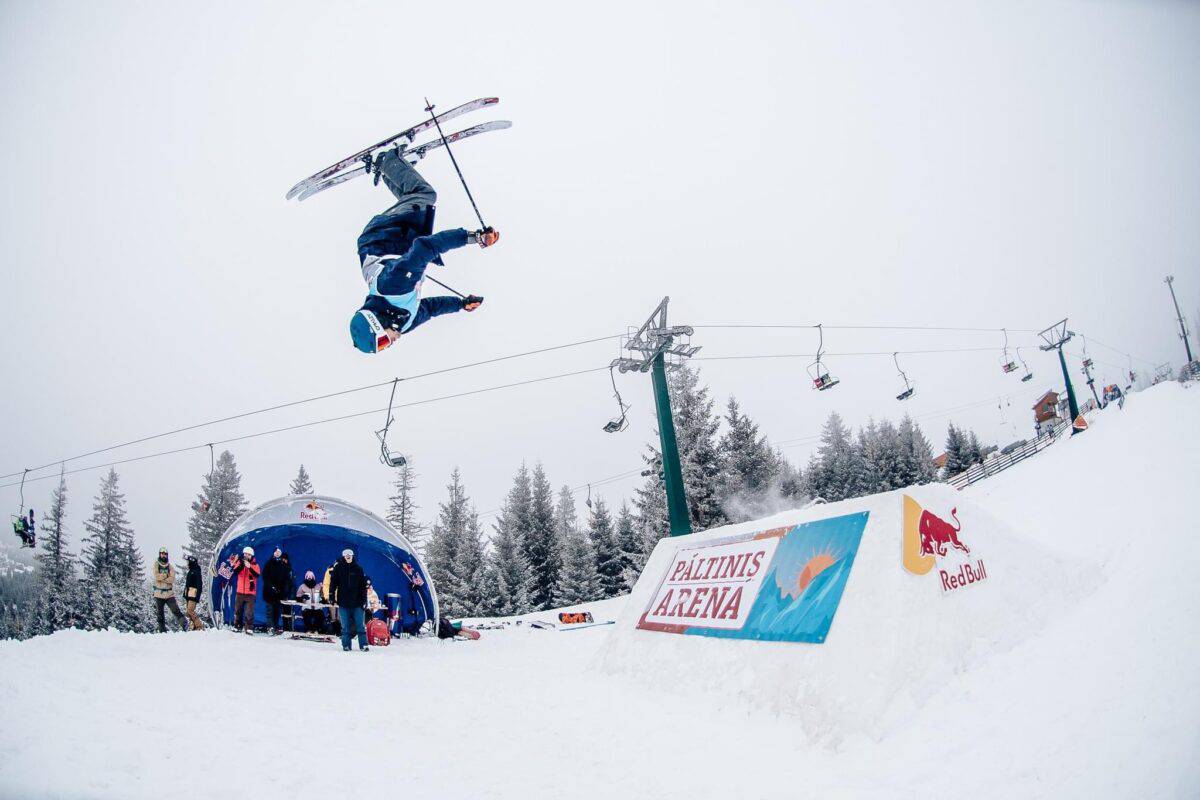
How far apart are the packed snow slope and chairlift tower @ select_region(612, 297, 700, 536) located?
698 cm

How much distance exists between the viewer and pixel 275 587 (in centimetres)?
1176

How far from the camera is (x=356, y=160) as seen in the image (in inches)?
220

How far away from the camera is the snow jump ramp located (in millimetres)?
4129

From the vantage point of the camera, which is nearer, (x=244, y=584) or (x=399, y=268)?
(x=399, y=268)

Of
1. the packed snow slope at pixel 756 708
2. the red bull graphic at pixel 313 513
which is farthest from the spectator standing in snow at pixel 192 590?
the packed snow slope at pixel 756 708

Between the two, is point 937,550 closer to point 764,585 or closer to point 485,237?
point 764,585

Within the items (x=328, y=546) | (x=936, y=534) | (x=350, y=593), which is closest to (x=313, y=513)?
(x=328, y=546)

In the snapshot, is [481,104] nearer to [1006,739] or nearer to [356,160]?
[356,160]

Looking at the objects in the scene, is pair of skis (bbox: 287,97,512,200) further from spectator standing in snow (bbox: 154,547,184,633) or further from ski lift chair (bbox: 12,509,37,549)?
ski lift chair (bbox: 12,509,37,549)

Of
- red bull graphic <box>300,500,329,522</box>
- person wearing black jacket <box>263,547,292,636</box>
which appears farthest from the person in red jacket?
red bull graphic <box>300,500,329,522</box>

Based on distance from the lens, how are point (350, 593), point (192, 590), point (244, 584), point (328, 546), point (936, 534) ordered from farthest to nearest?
point (328, 546)
point (192, 590)
point (244, 584)
point (350, 593)
point (936, 534)

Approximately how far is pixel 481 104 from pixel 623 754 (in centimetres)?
651

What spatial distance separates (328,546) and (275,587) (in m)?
3.15

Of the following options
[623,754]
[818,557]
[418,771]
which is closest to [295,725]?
[418,771]
